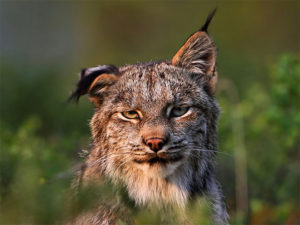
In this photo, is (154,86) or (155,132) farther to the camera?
(154,86)

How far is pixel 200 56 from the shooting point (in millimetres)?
6898

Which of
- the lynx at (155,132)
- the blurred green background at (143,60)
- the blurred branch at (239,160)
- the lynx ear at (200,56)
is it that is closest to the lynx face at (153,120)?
the lynx at (155,132)

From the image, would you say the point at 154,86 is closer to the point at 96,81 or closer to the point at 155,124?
the point at 155,124

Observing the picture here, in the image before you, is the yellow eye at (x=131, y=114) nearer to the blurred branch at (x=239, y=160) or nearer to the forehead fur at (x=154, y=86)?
the forehead fur at (x=154, y=86)

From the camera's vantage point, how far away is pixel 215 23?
105 feet

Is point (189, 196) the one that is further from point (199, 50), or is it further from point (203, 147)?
point (199, 50)

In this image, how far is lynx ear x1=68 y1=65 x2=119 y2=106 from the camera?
6.45m

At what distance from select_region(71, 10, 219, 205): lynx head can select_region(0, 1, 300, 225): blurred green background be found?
0.43m

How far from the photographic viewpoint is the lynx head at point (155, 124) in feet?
19.5

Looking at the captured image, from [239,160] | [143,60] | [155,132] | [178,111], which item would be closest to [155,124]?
[155,132]

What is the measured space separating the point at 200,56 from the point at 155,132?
1321 millimetres

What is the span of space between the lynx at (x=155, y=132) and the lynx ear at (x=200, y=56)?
10mm

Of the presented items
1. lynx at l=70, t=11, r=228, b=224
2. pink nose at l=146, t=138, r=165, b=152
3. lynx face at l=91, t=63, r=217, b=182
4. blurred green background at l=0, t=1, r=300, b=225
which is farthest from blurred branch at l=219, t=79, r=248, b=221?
pink nose at l=146, t=138, r=165, b=152

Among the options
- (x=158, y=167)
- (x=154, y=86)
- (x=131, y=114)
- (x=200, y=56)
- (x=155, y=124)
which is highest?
(x=200, y=56)
